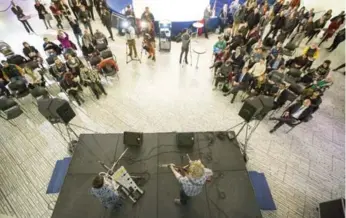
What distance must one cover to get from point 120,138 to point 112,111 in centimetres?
160

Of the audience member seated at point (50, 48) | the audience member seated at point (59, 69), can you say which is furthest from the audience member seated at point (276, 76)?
the audience member seated at point (50, 48)

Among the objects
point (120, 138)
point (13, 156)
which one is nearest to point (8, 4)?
point (13, 156)

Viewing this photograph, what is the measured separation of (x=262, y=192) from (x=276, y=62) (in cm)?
404

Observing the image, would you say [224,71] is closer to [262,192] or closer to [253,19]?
[262,192]

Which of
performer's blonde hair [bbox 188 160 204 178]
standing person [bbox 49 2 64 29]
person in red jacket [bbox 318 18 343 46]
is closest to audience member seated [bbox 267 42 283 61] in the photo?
person in red jacket [bbox 318 18 343 46]

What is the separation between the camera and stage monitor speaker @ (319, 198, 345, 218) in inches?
129

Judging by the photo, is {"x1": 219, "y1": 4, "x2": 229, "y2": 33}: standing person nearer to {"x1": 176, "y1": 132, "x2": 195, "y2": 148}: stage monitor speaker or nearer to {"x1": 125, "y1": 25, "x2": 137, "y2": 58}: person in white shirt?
{"x1": 125, "y1": 25, "x2": 137, "y2": 58}: person in white shirt

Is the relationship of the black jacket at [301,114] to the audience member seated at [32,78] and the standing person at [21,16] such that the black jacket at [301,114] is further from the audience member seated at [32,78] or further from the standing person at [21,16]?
the standing person at [21,16]

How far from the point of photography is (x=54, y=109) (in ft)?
11.8

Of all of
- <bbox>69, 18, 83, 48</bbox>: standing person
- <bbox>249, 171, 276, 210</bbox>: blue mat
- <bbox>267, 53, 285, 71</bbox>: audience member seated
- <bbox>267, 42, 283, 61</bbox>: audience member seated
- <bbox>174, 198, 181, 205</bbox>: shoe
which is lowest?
<bbox>249, 171, 276, 210</bbox>: blue mat

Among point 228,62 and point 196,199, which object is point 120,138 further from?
point 228,62

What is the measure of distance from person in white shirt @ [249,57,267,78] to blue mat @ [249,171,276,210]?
111 inches

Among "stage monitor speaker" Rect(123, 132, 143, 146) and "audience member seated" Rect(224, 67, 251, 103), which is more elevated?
"audience member seated" Rect(224, 67, 251, 103)

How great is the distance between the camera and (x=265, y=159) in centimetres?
457
